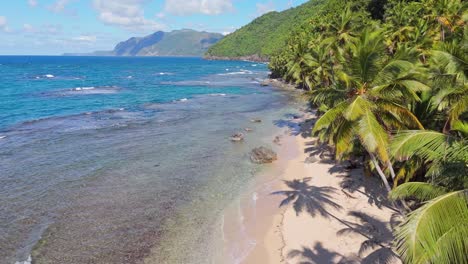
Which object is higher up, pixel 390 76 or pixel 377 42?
pixel 377 42

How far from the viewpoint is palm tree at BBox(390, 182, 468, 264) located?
278 inches

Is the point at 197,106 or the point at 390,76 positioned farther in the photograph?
the point at 197,106

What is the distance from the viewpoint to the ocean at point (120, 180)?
1692cm

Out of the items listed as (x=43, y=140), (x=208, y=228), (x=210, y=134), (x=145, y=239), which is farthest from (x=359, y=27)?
(x=43, y=140)

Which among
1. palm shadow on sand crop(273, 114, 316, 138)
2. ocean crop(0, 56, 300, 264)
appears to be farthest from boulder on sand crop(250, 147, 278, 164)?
palm shadow on sand crop(273, 114, 316, 138)

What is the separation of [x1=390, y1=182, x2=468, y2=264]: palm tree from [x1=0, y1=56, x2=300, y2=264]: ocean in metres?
10.1

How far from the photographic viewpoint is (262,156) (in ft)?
94.9

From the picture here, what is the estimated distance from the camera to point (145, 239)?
17391 millimetres

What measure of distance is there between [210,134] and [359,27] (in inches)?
774

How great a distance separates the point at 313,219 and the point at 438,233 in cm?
1109

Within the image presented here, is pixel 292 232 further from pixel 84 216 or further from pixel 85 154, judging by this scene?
pixel 85 154

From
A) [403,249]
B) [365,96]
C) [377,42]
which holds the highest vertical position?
[377,42]

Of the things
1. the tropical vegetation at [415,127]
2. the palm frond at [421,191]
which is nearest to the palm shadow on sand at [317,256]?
the tropical vegetation at [415,127]

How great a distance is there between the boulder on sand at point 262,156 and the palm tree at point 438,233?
21.1 m
